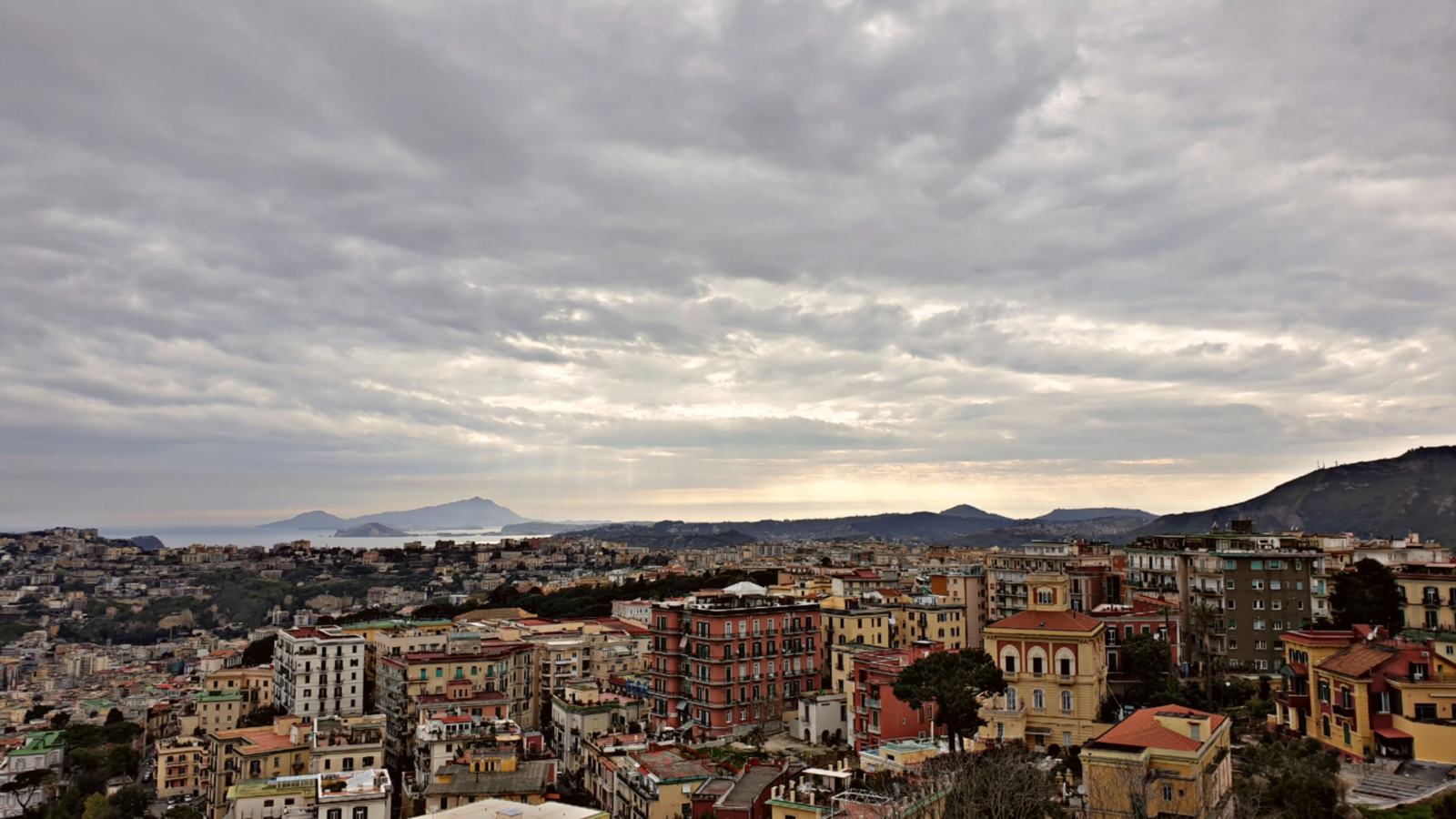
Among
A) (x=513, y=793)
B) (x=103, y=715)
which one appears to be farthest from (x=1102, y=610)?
(x=103, y=715)

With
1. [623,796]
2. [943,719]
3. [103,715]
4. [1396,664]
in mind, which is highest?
[1396,664]

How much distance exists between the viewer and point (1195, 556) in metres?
73.9

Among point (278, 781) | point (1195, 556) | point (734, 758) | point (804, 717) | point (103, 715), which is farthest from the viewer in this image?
point (103, 715)

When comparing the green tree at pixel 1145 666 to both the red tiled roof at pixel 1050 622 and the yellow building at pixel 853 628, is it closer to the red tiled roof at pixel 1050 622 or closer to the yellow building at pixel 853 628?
the red tiled roof at pixel 1050 622

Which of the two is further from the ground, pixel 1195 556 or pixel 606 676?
pixel 1195 556

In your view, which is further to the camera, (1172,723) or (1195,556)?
(1195,556)

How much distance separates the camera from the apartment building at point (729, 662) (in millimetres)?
65625

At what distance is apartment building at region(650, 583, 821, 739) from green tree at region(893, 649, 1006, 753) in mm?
18054

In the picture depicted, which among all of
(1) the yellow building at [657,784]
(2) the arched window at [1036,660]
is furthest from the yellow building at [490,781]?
(2) the arched window at [1036,660]

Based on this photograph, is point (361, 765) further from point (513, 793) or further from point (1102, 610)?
point (1102, 610)

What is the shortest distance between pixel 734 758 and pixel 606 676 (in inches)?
1137

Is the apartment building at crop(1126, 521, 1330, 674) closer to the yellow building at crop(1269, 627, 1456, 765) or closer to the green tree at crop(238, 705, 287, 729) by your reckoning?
the yellow building at crop(1269, 627, 1456, 765)

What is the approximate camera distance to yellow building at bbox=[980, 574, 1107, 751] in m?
49.1

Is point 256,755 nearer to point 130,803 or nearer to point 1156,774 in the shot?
point 130,803
